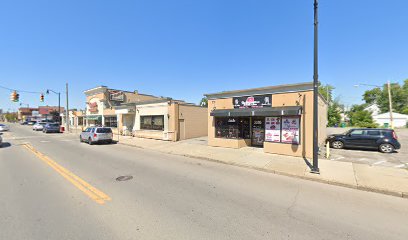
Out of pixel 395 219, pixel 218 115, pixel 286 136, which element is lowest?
pixel 395 219

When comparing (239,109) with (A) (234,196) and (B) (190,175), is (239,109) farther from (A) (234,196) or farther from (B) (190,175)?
(A) (234,196)

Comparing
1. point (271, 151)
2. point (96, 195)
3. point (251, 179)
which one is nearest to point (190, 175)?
point (251, 179)

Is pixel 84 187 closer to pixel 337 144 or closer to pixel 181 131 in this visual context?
pixel 181 131

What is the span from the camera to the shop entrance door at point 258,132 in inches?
525

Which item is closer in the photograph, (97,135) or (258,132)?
(258,132)

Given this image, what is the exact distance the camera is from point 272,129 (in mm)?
11656

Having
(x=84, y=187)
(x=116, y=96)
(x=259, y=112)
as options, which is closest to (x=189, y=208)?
(x=84, y=187)

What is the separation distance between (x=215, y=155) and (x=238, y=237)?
7.61 meters

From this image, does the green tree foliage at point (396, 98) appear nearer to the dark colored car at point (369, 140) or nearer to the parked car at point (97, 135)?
the dark colored car at point (369, 140)

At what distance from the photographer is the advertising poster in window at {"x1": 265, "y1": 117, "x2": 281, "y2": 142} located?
37.5 feet

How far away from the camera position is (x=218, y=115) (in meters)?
13.6

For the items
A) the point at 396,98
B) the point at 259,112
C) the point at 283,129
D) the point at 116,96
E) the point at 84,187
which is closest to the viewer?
the point at 84,187

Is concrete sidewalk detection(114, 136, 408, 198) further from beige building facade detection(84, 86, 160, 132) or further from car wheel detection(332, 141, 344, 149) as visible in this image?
beige building facade detection(84, 86, 160, 132)

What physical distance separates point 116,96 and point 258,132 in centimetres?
2235
